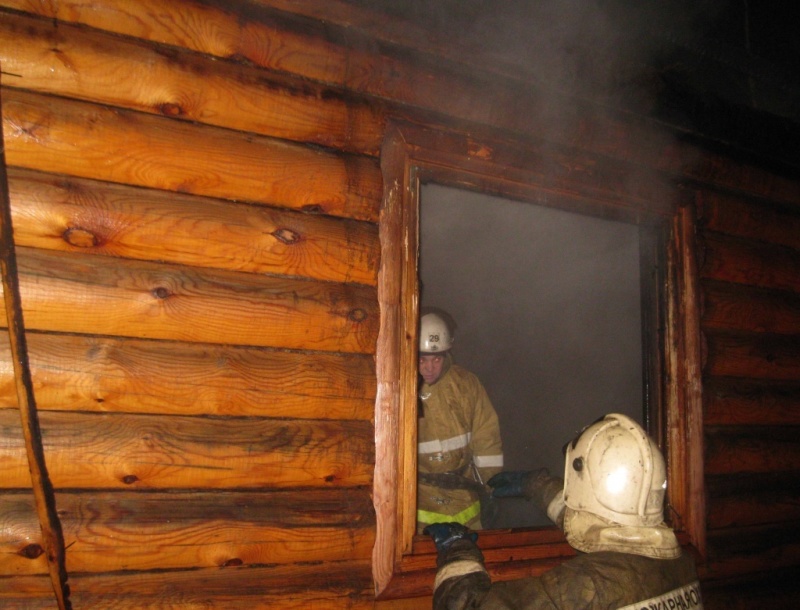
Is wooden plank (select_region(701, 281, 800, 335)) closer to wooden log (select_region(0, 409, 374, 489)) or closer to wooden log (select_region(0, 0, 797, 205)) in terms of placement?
wooden log (select_region(0, 0, 797, 205))

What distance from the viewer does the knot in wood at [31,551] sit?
2025 millimetres

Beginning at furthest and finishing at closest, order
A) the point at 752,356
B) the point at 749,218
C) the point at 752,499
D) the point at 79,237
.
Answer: the point at 749,218
the point at 752,356
the point at 752,499
the point at 79,237

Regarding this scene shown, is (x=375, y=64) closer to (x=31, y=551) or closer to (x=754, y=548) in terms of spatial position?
(x=31, y=551)

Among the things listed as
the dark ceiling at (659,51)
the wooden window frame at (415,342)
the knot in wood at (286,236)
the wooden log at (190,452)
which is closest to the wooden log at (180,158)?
the knot in wood at (286,236)

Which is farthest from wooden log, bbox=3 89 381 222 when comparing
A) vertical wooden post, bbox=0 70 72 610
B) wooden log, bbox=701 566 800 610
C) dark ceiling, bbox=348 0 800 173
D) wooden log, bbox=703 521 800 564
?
wooden log, bbox=701 566 800 610

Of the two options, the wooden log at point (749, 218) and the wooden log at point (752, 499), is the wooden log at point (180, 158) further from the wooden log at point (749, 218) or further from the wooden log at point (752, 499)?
the wooden log at point (752, 499)

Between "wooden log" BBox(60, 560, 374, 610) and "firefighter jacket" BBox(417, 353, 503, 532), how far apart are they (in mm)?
1974

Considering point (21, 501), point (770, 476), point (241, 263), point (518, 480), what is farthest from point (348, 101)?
point (770, 476)

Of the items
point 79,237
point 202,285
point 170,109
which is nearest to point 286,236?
point 202,285

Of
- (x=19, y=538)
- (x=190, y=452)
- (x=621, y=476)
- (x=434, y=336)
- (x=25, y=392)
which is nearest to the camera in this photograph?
(x=25, y=392)

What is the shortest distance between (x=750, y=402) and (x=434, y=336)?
2563 millimetres

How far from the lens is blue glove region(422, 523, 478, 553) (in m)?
2.53

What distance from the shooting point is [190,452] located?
7.38 ft

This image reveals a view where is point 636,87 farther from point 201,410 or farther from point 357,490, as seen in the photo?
point 201,410
